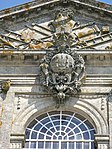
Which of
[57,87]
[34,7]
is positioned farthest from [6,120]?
[34,7]

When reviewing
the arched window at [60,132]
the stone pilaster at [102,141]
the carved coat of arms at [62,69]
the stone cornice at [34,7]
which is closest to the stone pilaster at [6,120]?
the arched window at [60,132]

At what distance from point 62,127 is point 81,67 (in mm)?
2248

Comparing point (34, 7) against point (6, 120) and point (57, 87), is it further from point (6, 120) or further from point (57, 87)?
point (6, 120)

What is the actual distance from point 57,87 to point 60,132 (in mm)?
1573

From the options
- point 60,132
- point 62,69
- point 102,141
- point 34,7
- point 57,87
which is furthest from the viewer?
point 34,7

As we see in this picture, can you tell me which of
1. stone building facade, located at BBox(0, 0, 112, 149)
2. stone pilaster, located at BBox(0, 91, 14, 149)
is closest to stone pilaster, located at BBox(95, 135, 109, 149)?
stone building facade, located at BBox(0, 0, 112, 149)

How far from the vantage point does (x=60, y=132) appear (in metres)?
17.7

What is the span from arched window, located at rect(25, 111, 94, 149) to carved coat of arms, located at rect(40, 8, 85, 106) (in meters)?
0.64

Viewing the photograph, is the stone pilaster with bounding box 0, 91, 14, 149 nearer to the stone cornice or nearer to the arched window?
the arched window

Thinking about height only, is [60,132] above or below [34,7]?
below

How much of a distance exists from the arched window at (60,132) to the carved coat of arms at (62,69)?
637 millimetres

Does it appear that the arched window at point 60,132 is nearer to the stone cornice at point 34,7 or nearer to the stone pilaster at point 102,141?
the stone pilaster at point 102,141

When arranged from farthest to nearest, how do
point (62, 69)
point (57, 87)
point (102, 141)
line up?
point (62, 69)
point (57, 87)
point (102, 141)

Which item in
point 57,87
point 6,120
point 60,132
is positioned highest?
point 57,87
